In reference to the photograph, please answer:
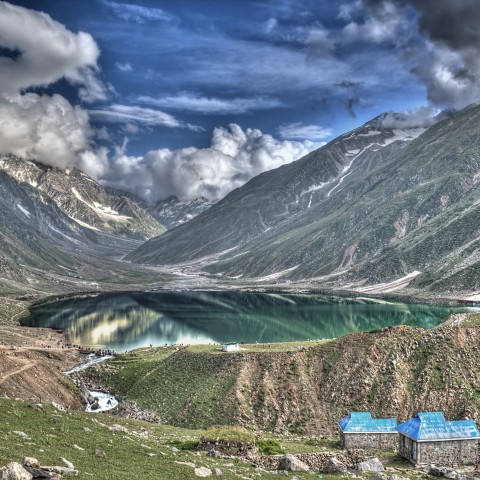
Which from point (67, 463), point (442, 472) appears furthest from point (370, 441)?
point (67, 463)

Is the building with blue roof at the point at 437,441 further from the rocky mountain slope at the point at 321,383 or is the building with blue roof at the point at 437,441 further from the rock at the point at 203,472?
the rock at the point at 203,472

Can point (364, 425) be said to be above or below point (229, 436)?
above

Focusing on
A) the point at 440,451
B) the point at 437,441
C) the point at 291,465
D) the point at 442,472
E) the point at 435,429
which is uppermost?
the point at 435,429

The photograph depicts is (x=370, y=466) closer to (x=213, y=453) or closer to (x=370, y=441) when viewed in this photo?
(x=213, y=453)

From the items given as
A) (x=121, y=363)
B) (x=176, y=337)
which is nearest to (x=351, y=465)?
(x=121, y=363)

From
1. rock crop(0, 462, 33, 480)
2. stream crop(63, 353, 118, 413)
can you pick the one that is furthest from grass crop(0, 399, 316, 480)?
stream crop(63, 353, 118, 413)

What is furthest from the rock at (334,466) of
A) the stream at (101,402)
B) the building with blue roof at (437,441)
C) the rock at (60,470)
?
Answer: the stream at (101,402)
